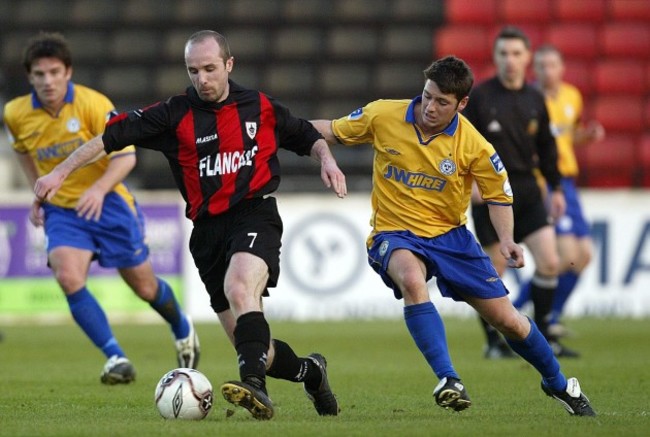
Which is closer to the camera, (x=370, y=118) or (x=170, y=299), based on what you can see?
(x=370, y=118)

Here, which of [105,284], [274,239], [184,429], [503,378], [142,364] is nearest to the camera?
[184,429]

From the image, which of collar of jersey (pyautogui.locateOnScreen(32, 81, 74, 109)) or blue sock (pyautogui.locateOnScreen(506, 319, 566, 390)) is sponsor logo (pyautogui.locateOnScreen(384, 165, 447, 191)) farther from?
collar of jersey (pyautogui.locateOnScreen(32, 81, 74, 109))

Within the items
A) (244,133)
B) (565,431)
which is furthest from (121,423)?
(565,431)

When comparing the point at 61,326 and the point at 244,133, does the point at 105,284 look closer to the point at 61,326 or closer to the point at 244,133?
the point at 61,326

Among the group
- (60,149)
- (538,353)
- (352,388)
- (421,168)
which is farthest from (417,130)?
(60,149)

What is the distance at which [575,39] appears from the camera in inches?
742

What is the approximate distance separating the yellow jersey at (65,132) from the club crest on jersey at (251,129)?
242 centimetres

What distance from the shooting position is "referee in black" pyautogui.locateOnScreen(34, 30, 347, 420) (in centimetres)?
619

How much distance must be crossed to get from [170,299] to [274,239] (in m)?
2.80

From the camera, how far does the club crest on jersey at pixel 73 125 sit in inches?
340

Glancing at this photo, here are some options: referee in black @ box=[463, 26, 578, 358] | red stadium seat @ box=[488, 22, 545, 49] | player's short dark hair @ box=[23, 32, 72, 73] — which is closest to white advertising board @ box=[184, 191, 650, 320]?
red stadium seat @ box=[488, 22, 545, 49]

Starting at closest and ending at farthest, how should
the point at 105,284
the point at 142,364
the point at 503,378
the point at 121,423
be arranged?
the point at 121,423 < the point at 503,378 < the point at 142,364 < the point at 105,284

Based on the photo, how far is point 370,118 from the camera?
6.64 m

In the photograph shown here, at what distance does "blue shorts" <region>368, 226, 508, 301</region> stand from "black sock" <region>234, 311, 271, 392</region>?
89cm
